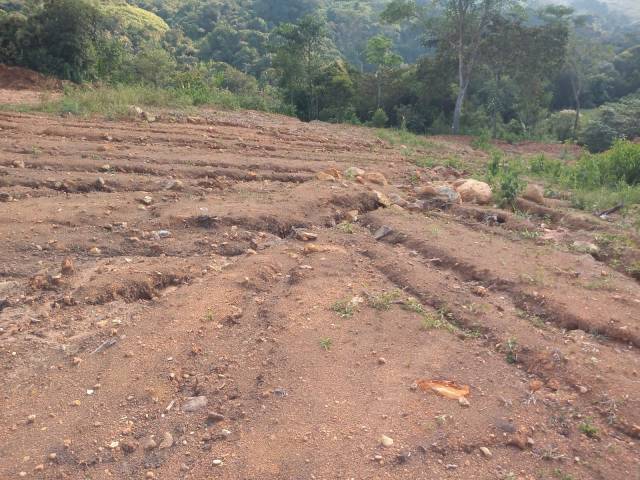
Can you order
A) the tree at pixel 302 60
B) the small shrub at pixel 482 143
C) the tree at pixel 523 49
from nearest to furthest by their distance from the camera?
the small shrub at pixel 482 143 < the tree at pixel 302 60 < the tree at pixel 523 49

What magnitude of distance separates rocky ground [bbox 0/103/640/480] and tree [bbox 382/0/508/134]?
10697 mm

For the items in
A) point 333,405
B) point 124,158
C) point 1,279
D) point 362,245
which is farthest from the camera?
point 124,158

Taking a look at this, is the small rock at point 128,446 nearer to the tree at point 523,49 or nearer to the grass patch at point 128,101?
the grass patch at point 128,101

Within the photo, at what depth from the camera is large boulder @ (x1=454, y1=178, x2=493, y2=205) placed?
6.70 m

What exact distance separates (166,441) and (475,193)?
506cm

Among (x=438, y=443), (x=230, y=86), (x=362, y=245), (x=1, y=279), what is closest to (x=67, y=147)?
(x=1, y=279)

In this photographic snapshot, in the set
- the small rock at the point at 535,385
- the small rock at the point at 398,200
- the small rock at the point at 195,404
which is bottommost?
the small rock at the point at 195,404

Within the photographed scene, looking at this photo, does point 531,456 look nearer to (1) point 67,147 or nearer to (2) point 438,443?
(2) point 438,443

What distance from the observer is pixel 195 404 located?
2873 mm

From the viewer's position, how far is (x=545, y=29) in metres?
16.0

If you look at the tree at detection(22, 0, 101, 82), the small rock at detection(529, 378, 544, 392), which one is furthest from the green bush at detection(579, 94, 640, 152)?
the small rock at detection(529, 378, 544, 392)

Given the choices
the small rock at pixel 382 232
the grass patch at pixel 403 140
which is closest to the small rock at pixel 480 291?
the small rock at pixel 382 232

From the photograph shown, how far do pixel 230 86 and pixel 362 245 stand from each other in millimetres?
15270

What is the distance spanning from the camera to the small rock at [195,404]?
2.85m
